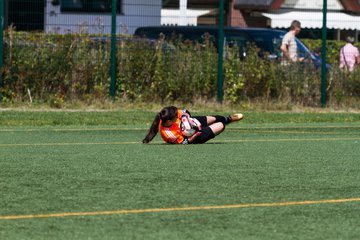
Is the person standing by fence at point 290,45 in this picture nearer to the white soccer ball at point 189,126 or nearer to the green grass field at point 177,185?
the green grass field at point 177,185

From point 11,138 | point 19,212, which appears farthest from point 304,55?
point 19,212

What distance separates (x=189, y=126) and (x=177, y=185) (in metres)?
4.17

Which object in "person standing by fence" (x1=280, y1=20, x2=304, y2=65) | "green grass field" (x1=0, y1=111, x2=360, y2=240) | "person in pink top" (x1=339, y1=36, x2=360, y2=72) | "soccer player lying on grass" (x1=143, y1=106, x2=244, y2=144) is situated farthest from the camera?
"person in pink top" (x1=339, y1=36, x2=360, y2=72)

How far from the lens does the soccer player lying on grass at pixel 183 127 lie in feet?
46.9

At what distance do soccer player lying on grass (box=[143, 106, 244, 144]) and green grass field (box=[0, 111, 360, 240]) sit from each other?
0.50 feet

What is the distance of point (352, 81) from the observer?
2378cm

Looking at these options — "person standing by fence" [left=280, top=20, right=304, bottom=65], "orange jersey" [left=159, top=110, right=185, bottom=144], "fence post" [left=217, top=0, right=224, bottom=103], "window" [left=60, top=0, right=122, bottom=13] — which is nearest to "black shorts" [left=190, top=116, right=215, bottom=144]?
→ "orange jersey" [left=159, top=110, right=185, bottom=144]

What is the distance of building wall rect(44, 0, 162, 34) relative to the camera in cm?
2244

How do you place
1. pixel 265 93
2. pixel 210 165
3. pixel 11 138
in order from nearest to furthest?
pixel 210 165, pixel 11 138, pixel 265 93

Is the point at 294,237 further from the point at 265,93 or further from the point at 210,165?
the point at 265,93

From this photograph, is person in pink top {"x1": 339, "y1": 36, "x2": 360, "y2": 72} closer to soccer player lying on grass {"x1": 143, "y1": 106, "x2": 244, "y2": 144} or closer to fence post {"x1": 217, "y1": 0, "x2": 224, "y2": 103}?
fence post {"x1": 217, "y1": 0, "x2": 224, "y2": 103}

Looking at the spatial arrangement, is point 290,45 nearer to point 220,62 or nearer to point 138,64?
point 220,62

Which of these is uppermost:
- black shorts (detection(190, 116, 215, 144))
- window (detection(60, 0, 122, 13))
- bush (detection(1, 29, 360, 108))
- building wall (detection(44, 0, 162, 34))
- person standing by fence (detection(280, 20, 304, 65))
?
window (detection(60, 0, 122, 13))

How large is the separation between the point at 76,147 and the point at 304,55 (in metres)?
10.2
